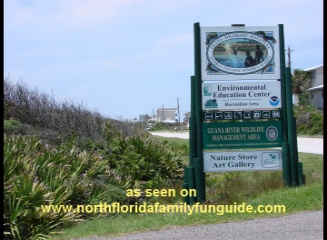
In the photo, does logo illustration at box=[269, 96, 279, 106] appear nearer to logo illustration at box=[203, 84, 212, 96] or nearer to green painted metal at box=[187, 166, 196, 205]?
logo illustration at box=[203, 84, 212, 96]

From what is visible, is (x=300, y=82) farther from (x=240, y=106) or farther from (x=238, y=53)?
(x=240, y=106)

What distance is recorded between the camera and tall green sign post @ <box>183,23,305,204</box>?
10.5 m

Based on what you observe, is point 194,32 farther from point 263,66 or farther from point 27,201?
point 27,201

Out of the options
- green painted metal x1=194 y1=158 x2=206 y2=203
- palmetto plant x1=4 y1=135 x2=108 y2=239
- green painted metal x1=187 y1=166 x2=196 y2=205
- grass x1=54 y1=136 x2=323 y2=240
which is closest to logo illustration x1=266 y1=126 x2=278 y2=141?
grass x1=54 y1=136 x2=323 y2=240

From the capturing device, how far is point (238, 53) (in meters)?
10.6

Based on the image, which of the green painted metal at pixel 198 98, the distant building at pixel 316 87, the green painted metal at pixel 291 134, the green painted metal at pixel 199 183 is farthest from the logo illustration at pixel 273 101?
the distant building at pixel 316 87

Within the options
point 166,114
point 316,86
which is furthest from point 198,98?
point 166,114

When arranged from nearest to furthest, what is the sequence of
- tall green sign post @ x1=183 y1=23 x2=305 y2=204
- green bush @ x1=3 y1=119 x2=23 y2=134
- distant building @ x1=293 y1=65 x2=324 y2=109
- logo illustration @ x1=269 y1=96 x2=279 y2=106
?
1. tall green sign post @ x1=183 y1=23 x2=305 y2=204
2. logo illustration @ x1=269 y1=96 x2=279 y2=106
3. green bush @ x1=3 y1=119 x2=23 y2=134
4. distant building @ x1=293 y1=65 x2=324 y2=109

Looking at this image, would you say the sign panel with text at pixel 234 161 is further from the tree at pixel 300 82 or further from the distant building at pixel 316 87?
the tree at pixel 300 82

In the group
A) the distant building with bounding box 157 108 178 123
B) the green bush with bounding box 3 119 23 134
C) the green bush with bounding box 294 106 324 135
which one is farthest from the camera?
the distant building with bounding box 157 108 178 123

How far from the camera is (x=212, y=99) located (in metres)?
10.5

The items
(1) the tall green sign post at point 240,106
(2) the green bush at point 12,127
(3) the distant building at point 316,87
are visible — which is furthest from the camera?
(3) the distant building at point 316,87

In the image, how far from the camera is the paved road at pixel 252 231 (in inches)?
261

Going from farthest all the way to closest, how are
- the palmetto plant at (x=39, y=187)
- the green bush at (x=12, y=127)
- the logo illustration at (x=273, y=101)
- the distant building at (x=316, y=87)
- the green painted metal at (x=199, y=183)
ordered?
the distant building at (x=316, y=87) < the green bush at (x=12, y=127) < the logo illustration at (x=273, y=101) < the green painted metal at (x=199, y=183) < the palmetto plant at (x=39, y=187)
